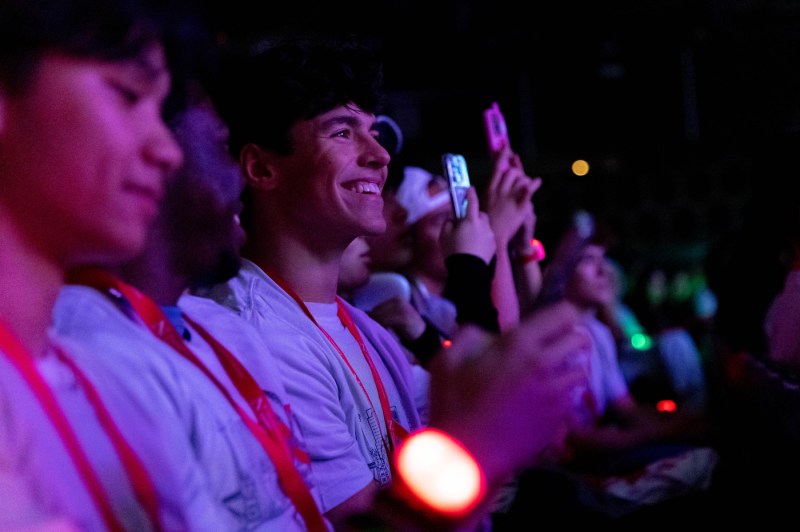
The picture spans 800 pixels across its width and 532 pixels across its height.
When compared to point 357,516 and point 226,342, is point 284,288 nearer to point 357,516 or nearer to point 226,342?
point 226,342

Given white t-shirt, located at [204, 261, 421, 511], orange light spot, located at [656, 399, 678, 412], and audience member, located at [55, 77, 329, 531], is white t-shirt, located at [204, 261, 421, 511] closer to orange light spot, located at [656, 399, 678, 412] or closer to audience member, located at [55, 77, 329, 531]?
audience member, located at [55, 77, 329, 531]

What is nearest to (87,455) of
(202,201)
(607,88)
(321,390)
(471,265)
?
(202,201)

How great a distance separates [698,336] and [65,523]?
635cm

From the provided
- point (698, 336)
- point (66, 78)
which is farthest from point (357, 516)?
point (698, 336)

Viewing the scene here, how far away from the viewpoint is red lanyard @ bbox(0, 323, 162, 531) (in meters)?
0.60

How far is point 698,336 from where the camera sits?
6258 mm

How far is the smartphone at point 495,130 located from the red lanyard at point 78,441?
1.34 metres

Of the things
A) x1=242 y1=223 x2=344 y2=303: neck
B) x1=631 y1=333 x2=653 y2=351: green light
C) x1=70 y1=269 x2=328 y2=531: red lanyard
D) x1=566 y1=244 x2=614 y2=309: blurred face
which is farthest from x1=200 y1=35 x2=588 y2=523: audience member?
x1=631 y1=333 x2=653 y2=351: green light

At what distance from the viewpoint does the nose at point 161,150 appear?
679mm

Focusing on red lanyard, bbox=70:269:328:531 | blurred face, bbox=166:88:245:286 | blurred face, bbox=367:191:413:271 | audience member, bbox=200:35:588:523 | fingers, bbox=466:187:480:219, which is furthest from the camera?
blurred face, bbox=367:191:413:271

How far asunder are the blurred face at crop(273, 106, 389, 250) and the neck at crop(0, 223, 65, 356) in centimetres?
77

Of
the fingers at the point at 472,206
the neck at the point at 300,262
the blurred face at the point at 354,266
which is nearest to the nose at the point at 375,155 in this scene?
the neck at the point at 300,262

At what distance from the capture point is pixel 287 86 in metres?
1.43

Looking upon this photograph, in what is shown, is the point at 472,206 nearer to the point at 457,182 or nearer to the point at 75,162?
the point at 457,182
